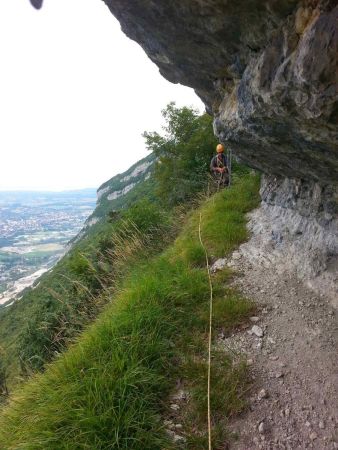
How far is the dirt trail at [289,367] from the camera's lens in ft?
11.6

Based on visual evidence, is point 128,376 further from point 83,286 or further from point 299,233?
point 299,233

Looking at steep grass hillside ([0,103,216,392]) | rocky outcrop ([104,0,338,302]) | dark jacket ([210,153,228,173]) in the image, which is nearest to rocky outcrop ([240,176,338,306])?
rocky outcrop ([104,0,338,302])

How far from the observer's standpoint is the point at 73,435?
10.9 feet

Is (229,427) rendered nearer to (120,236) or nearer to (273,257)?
(273,257)

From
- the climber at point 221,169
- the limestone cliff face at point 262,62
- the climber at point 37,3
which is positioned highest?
the climber at point 37,3

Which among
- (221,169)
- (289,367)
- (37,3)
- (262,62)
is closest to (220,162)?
(221,169)

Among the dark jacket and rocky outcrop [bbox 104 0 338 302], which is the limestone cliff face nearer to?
rocky outcrop [bbox 104 0 338 302]

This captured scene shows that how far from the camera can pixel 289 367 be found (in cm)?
431

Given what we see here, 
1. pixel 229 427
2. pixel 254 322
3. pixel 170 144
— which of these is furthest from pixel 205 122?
pixel 229 427

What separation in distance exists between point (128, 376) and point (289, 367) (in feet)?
Result: 6.80

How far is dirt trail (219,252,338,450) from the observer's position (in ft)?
11.6

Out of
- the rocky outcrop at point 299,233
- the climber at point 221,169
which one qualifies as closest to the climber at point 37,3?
the rocky outcrop at point 299,233

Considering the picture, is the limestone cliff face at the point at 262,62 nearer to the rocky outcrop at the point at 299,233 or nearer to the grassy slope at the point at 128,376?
the rocky outcrop at the point at 299,233

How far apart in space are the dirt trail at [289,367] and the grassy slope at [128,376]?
0.31 meters
